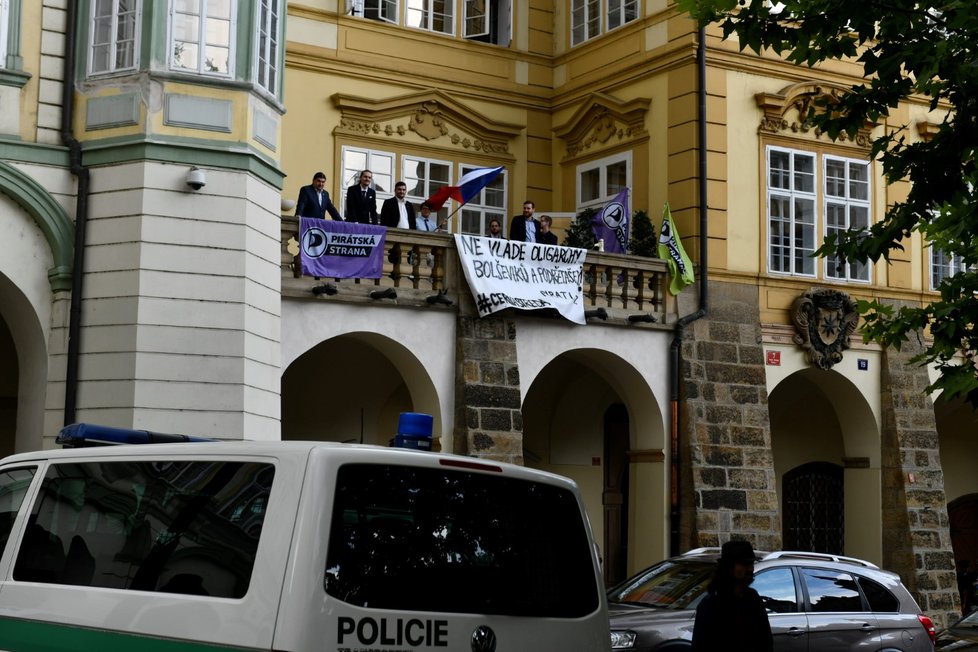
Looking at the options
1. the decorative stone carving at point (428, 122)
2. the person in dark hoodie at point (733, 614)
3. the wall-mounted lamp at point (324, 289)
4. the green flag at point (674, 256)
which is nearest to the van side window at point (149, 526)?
the person in dark hoodie at point (733, 614)

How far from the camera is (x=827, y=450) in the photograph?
88.6ft

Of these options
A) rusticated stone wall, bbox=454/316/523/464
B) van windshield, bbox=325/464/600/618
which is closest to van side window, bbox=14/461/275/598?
van windshield, bbox=325/464/600/618

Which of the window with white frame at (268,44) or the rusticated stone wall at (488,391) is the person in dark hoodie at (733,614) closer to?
the window with white frame at (268,44)

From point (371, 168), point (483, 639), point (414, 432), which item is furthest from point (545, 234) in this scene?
point (483, 639)

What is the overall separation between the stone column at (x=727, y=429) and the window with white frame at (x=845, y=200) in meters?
2.06

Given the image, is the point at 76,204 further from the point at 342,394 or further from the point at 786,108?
the point at 786,108

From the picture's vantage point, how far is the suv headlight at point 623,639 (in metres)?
12.3

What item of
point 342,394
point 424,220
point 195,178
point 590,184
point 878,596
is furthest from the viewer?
point 590,184

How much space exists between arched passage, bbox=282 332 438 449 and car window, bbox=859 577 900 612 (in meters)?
10.5

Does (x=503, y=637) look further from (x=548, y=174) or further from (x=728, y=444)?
(x=548, y=174)

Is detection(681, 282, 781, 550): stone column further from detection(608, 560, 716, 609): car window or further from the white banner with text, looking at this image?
detection(608, 560, 716, 609): car window

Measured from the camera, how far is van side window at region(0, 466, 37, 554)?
7895mm

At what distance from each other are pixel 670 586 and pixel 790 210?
473 inches

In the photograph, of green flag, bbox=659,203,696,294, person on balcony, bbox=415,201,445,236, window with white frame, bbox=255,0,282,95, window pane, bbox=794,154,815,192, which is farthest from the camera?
window pane, bbox=794,154,815,192
